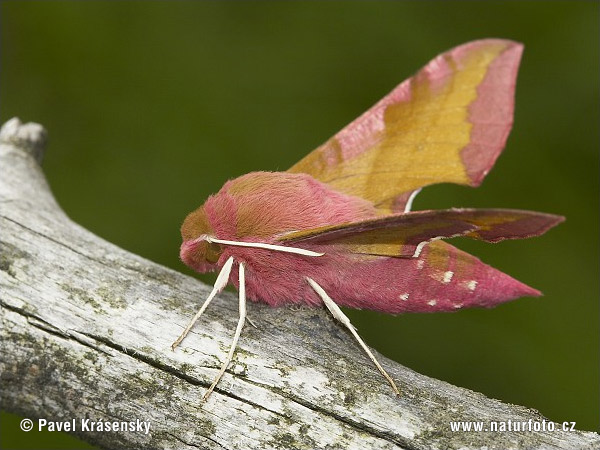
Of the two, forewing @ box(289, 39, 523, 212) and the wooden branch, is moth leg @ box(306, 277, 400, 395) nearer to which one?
the wooden branch

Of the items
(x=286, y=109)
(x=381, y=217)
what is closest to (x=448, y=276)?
(x=381, y=217)

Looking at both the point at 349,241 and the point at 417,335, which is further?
the point at 417,335

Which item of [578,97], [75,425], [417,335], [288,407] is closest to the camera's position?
[288,407]

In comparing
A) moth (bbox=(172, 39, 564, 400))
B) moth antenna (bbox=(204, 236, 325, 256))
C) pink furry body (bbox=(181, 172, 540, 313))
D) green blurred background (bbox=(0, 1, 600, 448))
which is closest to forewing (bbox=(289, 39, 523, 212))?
moth (bbox=(172, 39, 564, 400))

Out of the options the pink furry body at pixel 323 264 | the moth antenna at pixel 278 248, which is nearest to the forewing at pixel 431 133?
the pink furry body at pixel 323 264

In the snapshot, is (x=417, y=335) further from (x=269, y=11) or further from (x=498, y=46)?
(x=269, y=11)

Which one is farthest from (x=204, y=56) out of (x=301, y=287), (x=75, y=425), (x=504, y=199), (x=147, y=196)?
(x=75, y=425)

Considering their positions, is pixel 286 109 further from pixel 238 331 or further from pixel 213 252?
pixel 238 331
